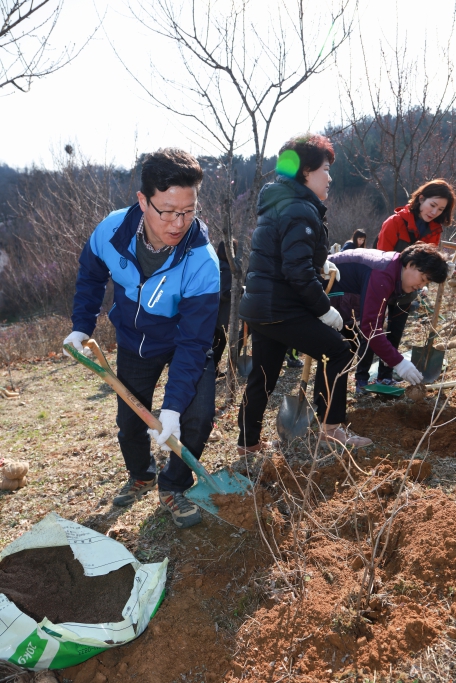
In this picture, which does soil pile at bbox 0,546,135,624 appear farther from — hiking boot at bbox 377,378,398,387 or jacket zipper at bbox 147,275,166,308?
hiking boot at bbox 377,378,398,387

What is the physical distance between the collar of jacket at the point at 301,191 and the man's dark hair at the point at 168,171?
0.68 meters

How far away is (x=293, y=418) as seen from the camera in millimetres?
3254

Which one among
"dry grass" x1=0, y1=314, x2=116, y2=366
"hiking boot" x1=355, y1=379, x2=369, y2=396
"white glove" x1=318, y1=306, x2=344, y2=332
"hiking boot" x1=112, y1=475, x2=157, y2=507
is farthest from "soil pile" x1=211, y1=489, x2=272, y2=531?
"dry grass" x1=0, y1=314, x2=116, y2=366

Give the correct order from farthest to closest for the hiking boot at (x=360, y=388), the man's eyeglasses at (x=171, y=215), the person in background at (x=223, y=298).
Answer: the person in background at (x=223, y=298) < the hiking boot at (x=360, y=388) < the man's eyeglasses at (x=171, y=215)

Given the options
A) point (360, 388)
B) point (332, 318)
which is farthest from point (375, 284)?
point (360, 388)

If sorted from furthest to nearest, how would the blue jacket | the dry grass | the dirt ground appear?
the dry grass → the blue jacket → the dirt ground

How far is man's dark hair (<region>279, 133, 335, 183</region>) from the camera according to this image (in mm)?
2629

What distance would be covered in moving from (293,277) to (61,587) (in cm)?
186

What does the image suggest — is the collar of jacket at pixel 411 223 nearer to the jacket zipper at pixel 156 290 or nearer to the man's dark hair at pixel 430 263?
the man's dark hair at pixel 430 263

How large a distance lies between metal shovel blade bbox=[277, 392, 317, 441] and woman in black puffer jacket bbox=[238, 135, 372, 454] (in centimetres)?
29

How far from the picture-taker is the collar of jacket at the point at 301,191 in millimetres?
2637

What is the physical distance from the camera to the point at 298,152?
2.64m

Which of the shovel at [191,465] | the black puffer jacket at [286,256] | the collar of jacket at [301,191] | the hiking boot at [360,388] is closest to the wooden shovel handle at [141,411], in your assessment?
the shovel at [191,465]

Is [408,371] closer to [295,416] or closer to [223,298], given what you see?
[295,416]
